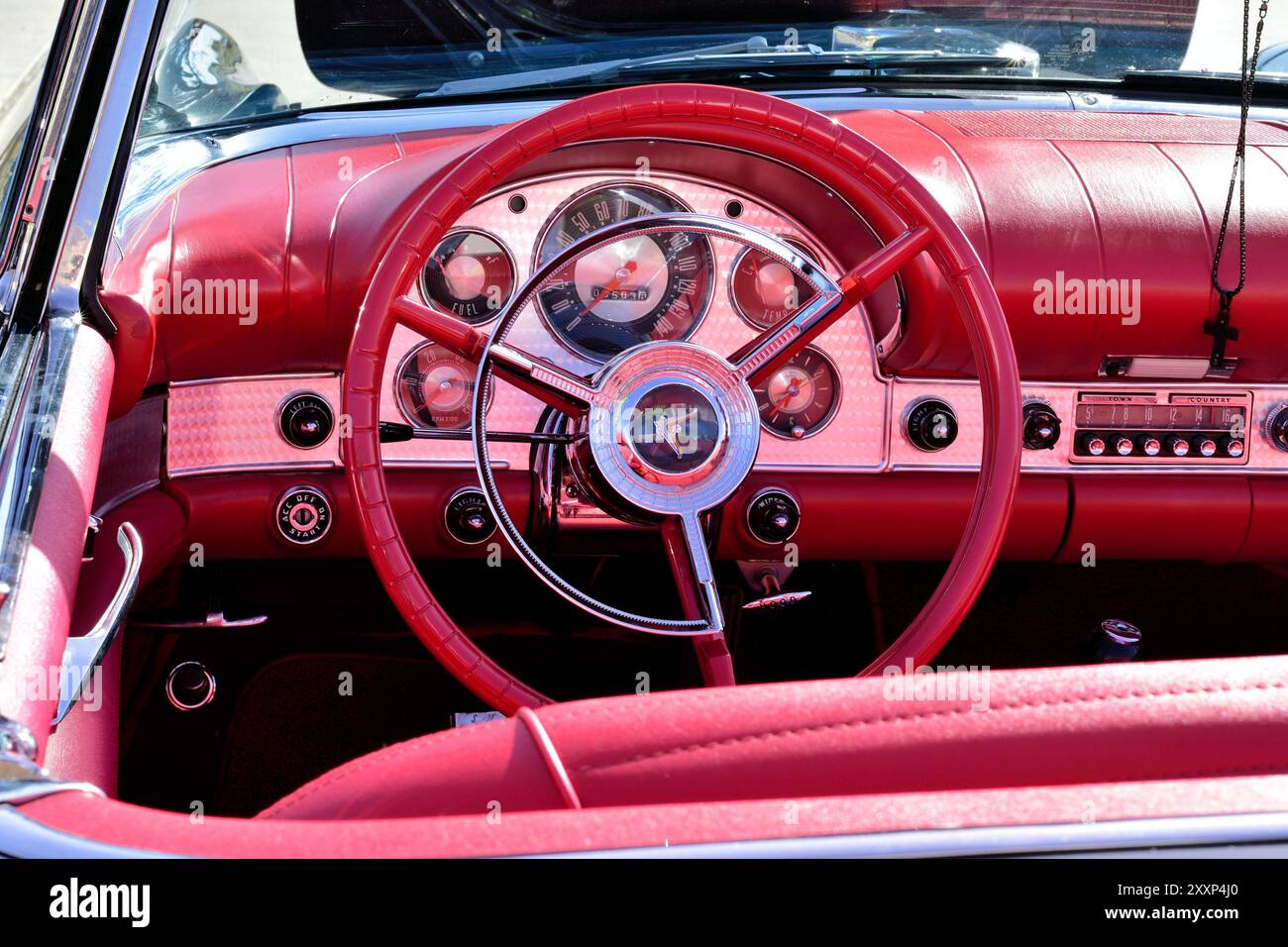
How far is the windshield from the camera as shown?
2057 millimetres

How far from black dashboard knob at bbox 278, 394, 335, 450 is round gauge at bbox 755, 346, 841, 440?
68 centimetres

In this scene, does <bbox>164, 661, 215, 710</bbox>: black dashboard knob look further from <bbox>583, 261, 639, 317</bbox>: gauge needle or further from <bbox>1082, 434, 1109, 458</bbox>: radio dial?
<bbox>1082, 434, 1109, 458</bbox>: radio dial

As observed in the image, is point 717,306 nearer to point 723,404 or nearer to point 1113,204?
point 723,404

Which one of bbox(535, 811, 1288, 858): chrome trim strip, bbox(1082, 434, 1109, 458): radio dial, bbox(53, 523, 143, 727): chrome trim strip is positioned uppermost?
bbox(1082, 434, 1109, 458): radio dial

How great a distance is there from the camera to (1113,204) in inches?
77.9

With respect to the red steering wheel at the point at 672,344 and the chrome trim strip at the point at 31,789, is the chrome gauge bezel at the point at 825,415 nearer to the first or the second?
Result: the red steering wheel at the point at 672,344

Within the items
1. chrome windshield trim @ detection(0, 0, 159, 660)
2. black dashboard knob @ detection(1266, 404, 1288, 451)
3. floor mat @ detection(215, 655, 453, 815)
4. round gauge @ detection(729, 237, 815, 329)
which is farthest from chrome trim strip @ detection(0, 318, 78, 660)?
black dashboard knob @ detection(1266, 404, 1288, 451)

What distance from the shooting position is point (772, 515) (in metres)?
1.98

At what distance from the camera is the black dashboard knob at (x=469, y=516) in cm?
195

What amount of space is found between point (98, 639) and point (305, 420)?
2.53 feet

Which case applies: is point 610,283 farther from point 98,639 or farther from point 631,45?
point 98,639

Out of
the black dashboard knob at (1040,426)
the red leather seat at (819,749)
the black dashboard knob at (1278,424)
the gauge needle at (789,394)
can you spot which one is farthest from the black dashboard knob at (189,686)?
the black dashboard knob at (1278,424)

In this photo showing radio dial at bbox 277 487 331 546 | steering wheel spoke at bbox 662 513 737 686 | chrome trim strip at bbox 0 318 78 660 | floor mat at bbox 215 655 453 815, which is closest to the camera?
chrome trim strip at bbox 0 318 78 660

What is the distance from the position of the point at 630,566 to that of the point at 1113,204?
1001mm
